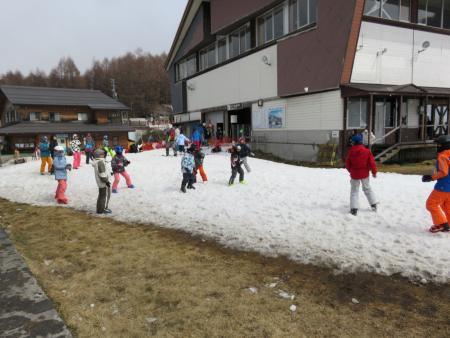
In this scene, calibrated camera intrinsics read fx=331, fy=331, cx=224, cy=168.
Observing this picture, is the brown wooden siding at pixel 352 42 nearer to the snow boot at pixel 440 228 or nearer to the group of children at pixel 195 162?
the group of children at pixel 195 162

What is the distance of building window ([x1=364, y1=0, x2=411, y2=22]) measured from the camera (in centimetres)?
1644

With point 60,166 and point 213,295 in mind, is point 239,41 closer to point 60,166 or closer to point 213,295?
point 60,166

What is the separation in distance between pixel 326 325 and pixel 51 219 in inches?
295

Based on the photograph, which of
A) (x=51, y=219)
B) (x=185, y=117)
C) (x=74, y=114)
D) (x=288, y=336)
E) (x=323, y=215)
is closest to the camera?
(x=288, y=336)

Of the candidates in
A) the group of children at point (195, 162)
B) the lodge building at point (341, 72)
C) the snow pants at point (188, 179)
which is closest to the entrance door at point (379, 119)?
the lodge building at point (341, 72)

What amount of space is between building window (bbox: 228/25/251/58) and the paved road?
73.4ft

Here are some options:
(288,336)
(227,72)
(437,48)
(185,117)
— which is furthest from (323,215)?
(185,117)

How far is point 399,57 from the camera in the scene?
1756cm

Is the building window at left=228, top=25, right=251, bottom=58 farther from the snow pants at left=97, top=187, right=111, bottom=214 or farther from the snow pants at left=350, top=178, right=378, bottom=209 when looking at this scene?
Result: the snow pants at left=350, top=178, right=378, bottom=209

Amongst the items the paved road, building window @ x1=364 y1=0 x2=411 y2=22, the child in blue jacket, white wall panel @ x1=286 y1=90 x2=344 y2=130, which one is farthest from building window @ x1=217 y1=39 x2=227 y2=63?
the paved road

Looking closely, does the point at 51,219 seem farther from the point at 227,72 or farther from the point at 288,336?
the point at 227,72

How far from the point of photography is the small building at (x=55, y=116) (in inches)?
1496

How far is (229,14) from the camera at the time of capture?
24.9 m

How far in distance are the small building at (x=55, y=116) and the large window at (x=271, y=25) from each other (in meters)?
21.5
